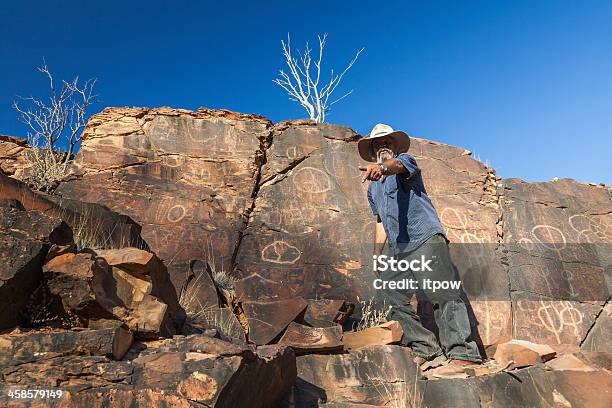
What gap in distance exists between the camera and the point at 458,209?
22.8 ft

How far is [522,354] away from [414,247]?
49.3 inches

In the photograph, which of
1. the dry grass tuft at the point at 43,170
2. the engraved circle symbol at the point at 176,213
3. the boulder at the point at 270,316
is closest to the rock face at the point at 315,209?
the engraved circle symbol at the point at 176,213

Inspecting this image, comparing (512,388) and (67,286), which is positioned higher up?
(67,286)

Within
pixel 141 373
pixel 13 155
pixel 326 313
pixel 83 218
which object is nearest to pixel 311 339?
pixel 326 313

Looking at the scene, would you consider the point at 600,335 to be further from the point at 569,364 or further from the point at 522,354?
the point at 569,364

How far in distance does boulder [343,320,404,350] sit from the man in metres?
0.27

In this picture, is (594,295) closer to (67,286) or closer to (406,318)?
(406,318)

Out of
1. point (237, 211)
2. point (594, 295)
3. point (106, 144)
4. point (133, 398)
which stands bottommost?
point (133, 398)

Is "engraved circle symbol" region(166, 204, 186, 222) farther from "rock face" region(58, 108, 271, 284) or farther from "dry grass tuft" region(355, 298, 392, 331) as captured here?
"dry grass tuft" region(355, 298, 392, 331)

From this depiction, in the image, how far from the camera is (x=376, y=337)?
422 centimetres

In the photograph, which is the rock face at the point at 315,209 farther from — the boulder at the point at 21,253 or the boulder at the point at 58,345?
the boulder at the point at 58,345

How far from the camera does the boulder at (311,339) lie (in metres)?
3.87

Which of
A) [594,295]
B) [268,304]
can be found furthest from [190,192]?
[594,295]

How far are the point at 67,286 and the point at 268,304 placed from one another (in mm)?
2025
